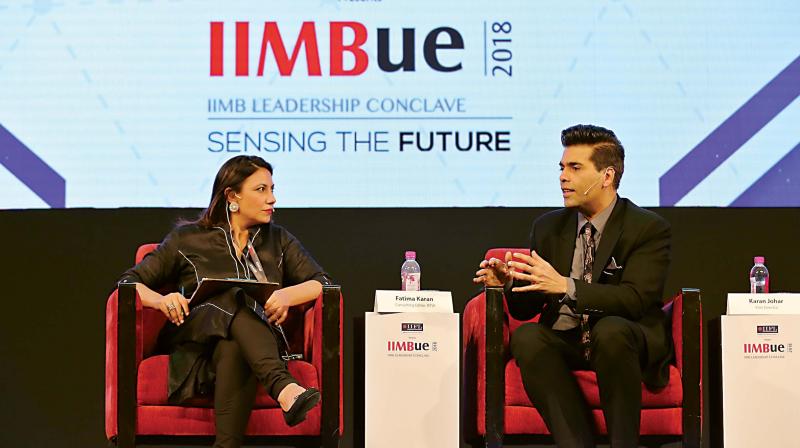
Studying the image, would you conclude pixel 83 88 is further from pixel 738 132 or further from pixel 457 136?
pixel 738 132

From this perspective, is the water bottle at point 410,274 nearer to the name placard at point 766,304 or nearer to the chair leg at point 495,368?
the chair leg at point 495,368

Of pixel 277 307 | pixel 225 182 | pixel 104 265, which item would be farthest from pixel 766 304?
pixel 104 265

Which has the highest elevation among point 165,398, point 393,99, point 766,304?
point 393,99

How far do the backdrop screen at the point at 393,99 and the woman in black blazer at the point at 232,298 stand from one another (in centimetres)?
62

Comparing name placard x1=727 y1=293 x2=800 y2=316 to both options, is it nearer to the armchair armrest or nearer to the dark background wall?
the dark background wall

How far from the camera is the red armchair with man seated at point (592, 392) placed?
11.1 ft

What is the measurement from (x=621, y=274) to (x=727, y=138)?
1194 millimetres

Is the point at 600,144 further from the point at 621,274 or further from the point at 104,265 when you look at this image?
the point at 104,265

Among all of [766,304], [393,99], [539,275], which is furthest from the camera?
[393,99]

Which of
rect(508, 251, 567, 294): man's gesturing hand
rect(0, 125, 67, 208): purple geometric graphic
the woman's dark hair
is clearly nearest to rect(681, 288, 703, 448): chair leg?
rect(508, 251, 567, 294): man's gesturing hand

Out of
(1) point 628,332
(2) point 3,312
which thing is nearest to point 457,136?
(1) point 628,332

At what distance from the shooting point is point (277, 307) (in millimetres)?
3561

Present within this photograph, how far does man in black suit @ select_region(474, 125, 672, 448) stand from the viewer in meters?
3.24

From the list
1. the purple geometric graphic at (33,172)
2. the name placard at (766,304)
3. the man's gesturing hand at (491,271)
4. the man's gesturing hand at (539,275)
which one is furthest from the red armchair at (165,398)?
the name placard at (766,304)
